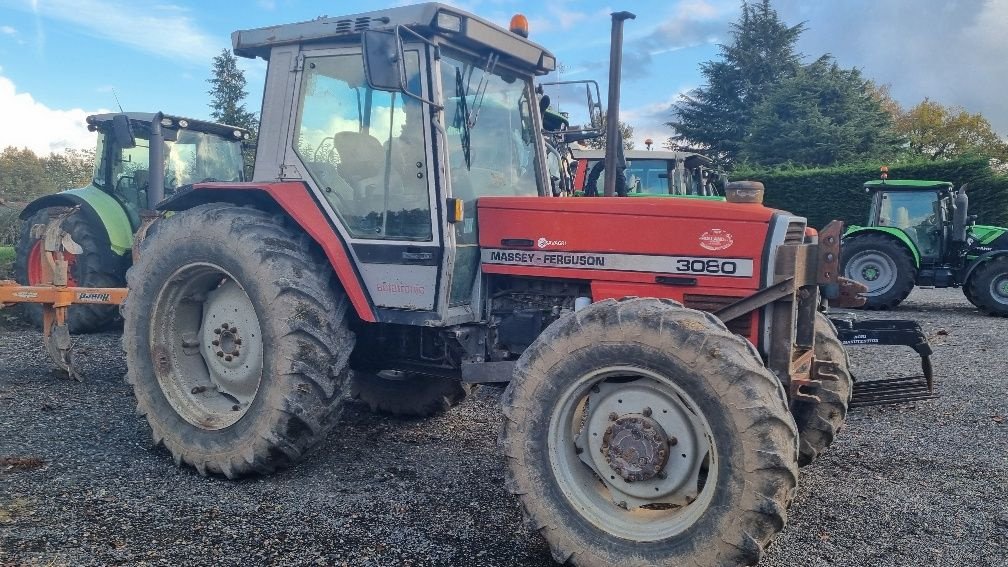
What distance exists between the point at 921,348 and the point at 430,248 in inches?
151

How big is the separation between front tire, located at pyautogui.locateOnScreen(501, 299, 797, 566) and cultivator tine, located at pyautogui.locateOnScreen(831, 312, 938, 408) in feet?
9.17

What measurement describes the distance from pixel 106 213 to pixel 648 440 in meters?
7.93

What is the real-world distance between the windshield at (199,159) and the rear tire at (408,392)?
487 cm

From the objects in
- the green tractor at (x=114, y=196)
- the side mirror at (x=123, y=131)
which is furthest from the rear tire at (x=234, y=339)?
the green tractor at (x=114, y=196)

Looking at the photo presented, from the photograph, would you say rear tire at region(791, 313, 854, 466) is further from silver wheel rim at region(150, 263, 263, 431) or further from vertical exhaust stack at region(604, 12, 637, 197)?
silver wheel rim at region(150, 263, 263, 431)

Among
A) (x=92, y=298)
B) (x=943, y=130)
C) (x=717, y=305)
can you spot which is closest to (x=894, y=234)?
(x=717, y=305)

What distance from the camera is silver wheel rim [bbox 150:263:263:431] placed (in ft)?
14.2

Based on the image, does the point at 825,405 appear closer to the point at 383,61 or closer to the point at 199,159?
the point at 383,61

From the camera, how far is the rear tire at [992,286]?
1177 cm

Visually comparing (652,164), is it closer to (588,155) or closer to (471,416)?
(588,155)

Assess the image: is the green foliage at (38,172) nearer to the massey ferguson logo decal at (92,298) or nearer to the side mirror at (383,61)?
the massey ferguson logo decal at (92,298)

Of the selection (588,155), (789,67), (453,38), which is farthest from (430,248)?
(789,67)

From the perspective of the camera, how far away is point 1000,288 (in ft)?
38.8

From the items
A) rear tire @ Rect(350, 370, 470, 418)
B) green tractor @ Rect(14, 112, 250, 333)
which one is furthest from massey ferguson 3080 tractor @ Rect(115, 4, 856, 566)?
Result: green tractor @ Rect(14, 112, 250, 333)
